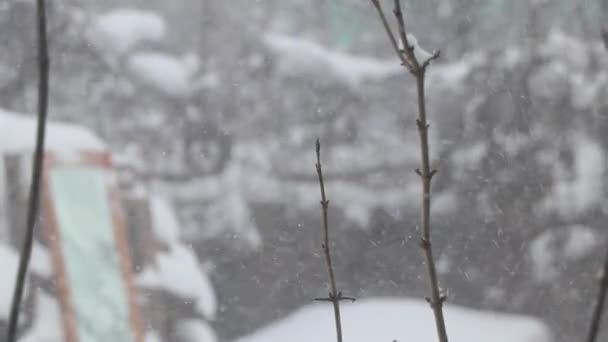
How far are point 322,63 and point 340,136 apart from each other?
0.56ft

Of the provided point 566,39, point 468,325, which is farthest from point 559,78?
point 468,325

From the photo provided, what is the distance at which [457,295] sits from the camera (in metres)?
1.27

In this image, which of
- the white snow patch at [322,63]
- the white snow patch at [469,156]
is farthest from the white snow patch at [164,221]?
the white snow patch at [469,156]

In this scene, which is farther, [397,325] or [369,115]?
[369,115]

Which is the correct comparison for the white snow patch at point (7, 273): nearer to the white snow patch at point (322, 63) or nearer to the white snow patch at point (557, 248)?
the white snow patch at point (322, 63)

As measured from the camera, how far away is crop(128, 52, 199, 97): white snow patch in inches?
57.4

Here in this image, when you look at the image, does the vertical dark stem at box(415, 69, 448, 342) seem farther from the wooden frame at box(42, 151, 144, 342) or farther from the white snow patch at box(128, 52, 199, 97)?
the white snow patch at box(128, 52, 199, 97)

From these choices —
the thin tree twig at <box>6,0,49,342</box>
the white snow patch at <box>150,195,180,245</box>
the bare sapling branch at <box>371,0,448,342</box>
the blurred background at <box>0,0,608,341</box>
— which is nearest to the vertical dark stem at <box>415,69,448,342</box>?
the bare sapling branch at <box>371,0,448,342</box>

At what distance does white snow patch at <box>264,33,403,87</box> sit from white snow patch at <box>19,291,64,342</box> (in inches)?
26.0

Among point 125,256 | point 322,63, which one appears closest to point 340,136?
point 322,63

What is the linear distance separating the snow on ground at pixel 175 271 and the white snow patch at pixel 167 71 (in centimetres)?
24

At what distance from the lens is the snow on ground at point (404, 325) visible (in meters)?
1.27

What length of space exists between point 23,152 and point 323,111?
60cm

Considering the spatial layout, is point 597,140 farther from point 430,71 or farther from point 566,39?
point 430,71
